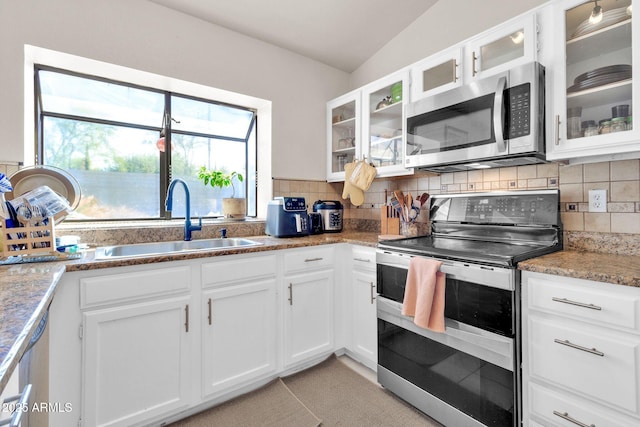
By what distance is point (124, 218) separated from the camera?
216 centimetres

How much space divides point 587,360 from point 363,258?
1205mm

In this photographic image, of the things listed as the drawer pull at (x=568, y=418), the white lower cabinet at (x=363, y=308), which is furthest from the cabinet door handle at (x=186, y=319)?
the drawer pull at (x=568, y=418)

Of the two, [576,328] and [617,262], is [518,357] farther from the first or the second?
[617,262]

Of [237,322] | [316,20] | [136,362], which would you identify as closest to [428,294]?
[237,322]

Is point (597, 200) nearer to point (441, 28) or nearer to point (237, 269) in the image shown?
point (441, 28)

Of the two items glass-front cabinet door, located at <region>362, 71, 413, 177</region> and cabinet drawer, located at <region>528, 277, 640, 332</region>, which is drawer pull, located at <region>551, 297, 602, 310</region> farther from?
glass-front cabinet door, located at <region>362, 71, 413, 177</region>

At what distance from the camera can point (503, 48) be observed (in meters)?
1.68

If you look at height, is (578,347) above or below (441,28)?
below

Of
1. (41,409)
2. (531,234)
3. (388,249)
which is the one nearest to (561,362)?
(531,234)

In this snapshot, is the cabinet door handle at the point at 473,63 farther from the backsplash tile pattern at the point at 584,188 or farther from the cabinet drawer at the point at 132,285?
the cabinet drawer at the point at 132,285

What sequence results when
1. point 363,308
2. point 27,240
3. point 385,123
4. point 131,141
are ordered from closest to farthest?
1. point 27,240
2. point 363,308
3. point 131,141
4. point 385,123

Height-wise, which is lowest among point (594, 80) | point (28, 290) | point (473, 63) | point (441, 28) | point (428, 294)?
point (428, 294)

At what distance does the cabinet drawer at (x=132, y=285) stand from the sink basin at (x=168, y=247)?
8.4 inches

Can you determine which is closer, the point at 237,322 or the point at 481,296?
the point at 481,296
